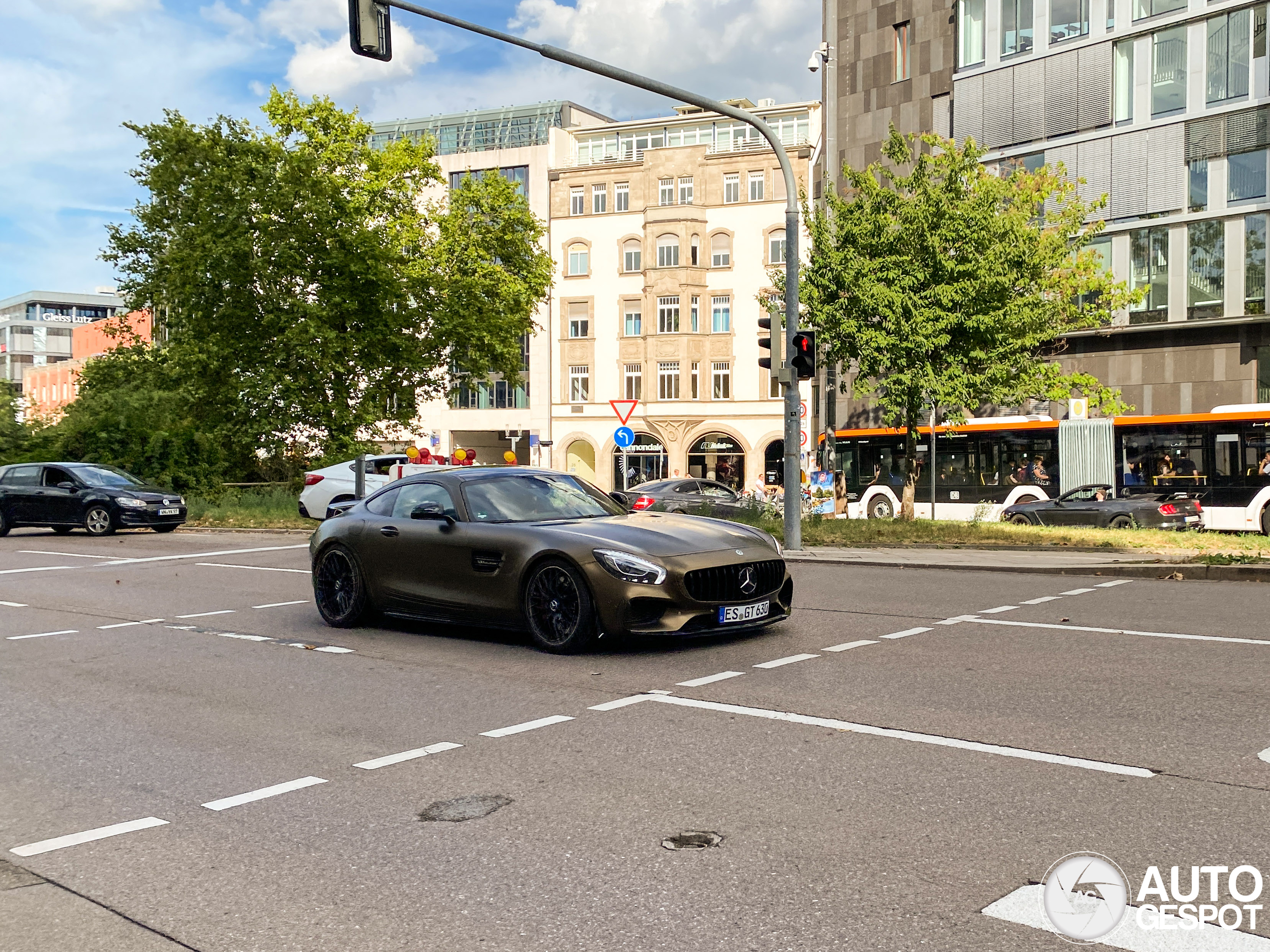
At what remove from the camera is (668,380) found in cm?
6225

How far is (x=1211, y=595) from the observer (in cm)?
1205

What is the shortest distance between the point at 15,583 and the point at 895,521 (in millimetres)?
14667

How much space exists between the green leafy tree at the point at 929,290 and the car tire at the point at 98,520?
16.3 meters

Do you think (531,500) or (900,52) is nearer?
(531,500)

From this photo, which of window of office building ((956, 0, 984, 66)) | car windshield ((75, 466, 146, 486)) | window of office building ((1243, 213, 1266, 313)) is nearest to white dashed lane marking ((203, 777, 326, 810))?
car windshield ((75, 466, 146, 486))

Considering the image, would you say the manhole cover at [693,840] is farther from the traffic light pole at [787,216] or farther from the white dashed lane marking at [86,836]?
the traffic light pole at [787,216]

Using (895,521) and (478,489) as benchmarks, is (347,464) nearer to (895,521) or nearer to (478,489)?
(895,521)

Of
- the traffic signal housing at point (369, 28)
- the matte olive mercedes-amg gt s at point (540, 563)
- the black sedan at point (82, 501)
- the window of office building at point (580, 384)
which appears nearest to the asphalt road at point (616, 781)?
the matte olive mercedes-amg gt s at point (540, 563)

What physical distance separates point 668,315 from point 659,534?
54.1m

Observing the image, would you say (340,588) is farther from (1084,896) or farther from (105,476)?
(105,476)

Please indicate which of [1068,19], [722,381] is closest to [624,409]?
[1068,19]

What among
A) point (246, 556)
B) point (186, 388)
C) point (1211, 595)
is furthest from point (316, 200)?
point (1211, 595)

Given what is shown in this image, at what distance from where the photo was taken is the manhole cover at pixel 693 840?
4.33 meters

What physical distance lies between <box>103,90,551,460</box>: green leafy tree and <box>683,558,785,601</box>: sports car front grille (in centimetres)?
2697
